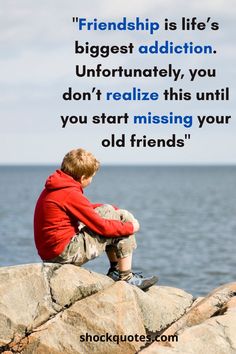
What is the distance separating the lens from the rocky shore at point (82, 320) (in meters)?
7.57

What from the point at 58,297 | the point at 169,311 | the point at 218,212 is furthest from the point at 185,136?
the point at 218,212

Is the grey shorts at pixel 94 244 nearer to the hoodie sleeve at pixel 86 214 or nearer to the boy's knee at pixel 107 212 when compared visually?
the boy's knee at pixel 107 212

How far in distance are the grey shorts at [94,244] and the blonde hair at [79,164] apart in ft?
1.81

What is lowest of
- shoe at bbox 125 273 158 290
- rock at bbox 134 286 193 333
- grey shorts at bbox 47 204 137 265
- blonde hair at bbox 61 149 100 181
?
rock at bbox 134 286 193 333

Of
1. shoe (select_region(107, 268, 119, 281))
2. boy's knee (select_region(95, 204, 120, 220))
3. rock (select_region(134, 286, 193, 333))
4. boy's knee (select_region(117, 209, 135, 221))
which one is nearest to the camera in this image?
rock (select_region(134, 286, 193, 333))

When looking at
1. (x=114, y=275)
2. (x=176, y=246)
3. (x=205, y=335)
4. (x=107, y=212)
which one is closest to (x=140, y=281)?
(x=114, y=275)

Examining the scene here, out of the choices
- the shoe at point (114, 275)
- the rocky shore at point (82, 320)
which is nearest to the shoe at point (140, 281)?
the shoe at point (114, 275)

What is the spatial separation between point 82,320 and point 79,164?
1990 millimetres

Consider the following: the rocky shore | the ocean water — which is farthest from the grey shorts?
the ocean water

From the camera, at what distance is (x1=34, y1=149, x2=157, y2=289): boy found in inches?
336

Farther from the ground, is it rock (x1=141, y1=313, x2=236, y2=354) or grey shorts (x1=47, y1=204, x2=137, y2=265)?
grey shorts (x1=47, y1=204, x2=137, y2=265)

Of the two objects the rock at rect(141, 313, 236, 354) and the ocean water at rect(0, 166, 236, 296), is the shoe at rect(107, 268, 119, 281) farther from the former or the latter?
the ocean water at rect(0, 166, 236, 296)

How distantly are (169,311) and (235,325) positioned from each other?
1.42 meters

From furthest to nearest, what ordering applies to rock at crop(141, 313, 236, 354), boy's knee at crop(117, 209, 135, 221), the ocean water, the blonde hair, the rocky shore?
1. the ocean water
2. boy's knee at crop(117, 209, 135, 221)
3. the blonde hair
4. the rocky shore
5. rock at crop(141, 313, 236, 354)
